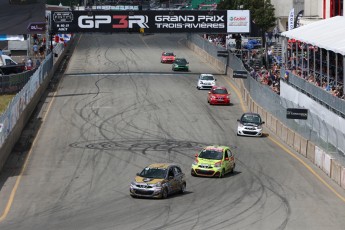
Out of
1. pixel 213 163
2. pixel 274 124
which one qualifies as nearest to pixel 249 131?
pixel 274 124

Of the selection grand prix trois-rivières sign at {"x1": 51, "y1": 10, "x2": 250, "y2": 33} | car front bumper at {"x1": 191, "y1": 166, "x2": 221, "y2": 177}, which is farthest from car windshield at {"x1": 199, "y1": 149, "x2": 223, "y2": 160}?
grand prix trois-rivières sign at {"x1": 51, "y1": 10, "x2": 250, "y2": 33}

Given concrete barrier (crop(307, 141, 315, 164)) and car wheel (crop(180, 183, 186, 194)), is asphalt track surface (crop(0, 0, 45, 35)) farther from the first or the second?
car wheel (crop(180, 183, 186, 194))

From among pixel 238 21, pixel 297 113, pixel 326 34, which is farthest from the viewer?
pixel 238 21

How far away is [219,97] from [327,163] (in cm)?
2381

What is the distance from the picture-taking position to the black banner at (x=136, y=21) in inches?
3120

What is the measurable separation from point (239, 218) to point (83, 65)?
194ft

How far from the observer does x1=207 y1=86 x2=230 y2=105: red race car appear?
216 ft

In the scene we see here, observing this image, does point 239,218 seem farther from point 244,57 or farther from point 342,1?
point 244,57

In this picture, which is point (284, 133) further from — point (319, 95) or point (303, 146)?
point (303, 146)

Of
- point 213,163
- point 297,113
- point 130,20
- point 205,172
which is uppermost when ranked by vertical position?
point 130,20

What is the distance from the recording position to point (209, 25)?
80062 mm

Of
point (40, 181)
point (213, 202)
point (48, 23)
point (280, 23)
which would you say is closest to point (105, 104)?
point (48, 23)

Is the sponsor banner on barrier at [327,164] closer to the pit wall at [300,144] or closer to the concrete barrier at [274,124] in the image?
the pit wall at [300,144]

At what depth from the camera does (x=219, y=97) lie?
216 feet
